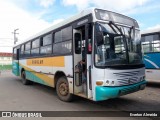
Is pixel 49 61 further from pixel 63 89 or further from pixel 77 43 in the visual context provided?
pixel 77 43

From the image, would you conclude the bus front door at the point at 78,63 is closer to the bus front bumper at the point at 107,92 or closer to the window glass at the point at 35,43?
the bus front bumper at the point at 107,92

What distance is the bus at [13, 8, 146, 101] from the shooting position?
19.2 ft

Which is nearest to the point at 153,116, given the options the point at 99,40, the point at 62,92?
the point at 99,40

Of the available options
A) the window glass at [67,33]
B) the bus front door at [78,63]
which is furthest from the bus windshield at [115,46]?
the window glass at [67,33]

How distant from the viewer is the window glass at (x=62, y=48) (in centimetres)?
735

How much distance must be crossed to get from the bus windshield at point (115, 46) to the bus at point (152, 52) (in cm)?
404

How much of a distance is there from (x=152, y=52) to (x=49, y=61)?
5644 mm

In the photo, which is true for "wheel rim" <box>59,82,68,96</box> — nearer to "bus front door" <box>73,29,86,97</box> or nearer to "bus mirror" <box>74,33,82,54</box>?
"bus front door" <box>73,29,86,97</box>

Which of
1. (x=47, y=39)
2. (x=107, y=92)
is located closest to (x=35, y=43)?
(x=47, y=39)

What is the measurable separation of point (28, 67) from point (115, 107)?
674 centimetres

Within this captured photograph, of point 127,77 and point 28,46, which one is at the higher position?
point 28,46

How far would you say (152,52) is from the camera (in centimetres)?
1080

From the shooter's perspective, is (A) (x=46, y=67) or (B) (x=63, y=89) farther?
(A) (x=46, y=67)

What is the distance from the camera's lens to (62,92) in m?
7.93
